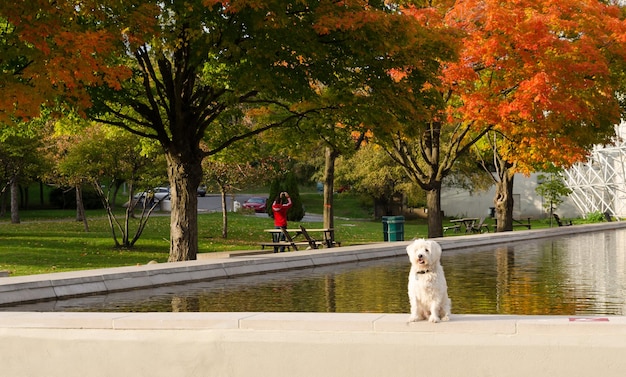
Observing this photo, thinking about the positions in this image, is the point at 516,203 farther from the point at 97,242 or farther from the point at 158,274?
the point at 158,274

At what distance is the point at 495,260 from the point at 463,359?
626 inches

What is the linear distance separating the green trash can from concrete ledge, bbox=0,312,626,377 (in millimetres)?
22566

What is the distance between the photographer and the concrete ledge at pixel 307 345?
7.89 m

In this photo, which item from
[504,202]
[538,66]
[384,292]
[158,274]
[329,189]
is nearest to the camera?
[384,292]

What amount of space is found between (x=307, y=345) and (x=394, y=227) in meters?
23.7

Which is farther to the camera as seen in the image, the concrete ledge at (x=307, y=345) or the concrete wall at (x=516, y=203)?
the concrete wall at (x=516, y=203)

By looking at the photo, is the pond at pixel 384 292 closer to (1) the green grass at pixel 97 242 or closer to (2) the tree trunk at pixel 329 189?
(1) the green grass at pixel 97 242

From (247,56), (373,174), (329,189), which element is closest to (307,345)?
(247,56)

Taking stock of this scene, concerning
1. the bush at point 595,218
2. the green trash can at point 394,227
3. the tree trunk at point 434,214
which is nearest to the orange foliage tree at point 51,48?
the green trash can at point 394,227

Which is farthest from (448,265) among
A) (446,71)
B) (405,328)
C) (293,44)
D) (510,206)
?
(510,206)

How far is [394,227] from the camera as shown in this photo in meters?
32.0

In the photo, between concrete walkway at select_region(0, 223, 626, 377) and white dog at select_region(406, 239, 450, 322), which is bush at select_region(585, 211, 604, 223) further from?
white dog at select_region(406, 239, 450, 322)

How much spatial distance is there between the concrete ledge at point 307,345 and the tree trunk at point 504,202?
34672 mm

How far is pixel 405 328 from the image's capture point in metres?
8.43
